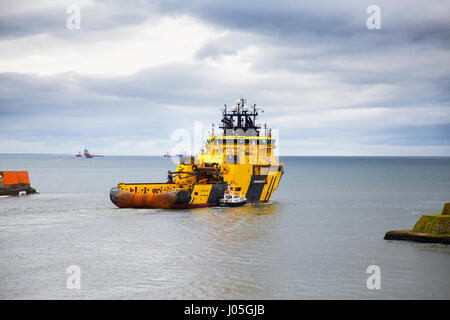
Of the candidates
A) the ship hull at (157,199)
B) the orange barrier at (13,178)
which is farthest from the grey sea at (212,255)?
the orange barrier at (13,178)

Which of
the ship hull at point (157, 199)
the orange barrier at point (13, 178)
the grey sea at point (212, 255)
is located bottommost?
the grey sea at point (212, 255)

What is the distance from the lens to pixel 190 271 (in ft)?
76.0

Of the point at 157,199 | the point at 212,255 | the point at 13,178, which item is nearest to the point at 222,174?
the point at 157,199

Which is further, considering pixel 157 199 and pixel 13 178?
pixel 13 178

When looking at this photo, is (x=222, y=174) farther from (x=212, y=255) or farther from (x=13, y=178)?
(x=13, y=178)

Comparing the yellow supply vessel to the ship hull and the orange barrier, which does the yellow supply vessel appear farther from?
the orange barrier

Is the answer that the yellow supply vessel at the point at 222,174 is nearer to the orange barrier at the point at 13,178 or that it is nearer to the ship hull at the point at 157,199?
the ship hull at the point at 157,199

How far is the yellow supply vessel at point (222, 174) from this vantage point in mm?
43562

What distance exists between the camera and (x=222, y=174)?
1843 inches

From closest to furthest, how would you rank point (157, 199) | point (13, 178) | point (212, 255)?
point (212, 255) → point (157, 199) → point (13, 178)

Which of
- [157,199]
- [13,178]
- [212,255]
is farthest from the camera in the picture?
[13,178]

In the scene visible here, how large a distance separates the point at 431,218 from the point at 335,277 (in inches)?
389
